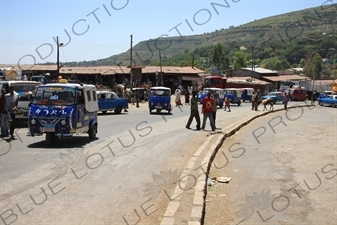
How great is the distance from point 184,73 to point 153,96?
34.6 m

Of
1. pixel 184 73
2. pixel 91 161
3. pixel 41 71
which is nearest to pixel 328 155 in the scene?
pixel 91 161

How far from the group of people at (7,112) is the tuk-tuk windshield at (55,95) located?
219 centimetres

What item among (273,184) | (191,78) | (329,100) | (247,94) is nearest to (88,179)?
(273,184)

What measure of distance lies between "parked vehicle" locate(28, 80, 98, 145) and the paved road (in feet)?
1.75

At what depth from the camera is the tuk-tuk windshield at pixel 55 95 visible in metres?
13.7

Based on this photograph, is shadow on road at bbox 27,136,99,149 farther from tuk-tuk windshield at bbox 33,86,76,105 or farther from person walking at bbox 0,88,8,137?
person walking at bbox 0,88,8,137

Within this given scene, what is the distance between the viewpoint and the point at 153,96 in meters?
31.8

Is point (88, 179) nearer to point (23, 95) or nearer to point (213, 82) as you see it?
point (23, 95)

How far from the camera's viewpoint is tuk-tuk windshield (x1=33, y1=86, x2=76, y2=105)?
13656mm

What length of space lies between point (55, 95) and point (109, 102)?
17.4 metres

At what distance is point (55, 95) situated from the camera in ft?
45.2

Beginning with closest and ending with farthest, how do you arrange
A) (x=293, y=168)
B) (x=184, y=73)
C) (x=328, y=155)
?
(x=293, y=168)
(x=328, y=155)
(x=184, y=73)

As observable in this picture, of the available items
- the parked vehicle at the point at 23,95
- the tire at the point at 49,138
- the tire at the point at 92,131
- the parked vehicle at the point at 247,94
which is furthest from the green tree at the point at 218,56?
the tire at the point at 49,138

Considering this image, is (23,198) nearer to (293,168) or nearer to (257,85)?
(293,168)
